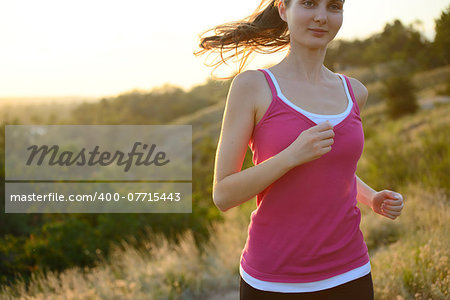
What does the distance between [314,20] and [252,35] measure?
472 millimetres

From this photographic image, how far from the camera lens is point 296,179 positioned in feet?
Answer: 4.98

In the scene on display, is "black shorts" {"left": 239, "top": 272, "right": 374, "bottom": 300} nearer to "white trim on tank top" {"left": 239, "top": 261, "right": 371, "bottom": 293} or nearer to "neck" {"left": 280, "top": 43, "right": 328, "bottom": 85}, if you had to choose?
"white trim on tank top" {"left": 239, "top": 261, "right": 371, "bottom": 293}

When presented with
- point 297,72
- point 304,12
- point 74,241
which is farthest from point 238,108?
point 74,241

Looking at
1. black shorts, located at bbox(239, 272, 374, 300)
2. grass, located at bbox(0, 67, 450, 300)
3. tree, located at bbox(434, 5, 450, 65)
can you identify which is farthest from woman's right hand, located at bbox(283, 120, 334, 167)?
tree, located at bbox(434, 5, 450, 65)

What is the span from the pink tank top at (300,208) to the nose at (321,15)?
0.28 metres

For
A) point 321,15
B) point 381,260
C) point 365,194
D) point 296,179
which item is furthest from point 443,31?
point 296,179

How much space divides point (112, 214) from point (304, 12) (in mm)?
7423

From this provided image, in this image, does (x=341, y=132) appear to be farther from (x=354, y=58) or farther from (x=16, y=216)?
(x=354, y=58)

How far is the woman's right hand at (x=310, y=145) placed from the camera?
4.51 ft

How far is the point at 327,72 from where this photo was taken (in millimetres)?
1808

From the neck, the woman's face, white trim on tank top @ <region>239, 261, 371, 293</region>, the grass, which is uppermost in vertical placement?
the woman's face

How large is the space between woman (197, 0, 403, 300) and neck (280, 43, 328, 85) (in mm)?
20

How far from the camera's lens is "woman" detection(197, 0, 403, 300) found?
1.49m

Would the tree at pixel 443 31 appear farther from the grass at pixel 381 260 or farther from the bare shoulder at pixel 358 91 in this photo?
the bare shoulder at pixel 358 91
